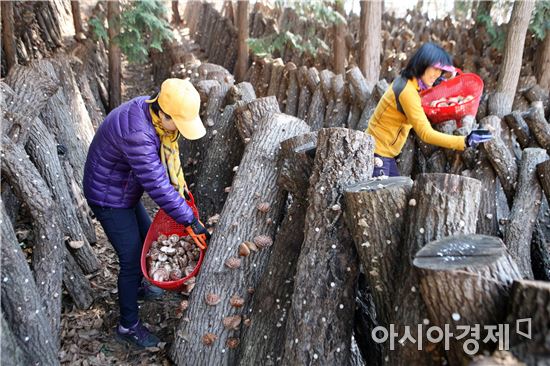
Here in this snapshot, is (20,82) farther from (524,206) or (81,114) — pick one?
(524,206)

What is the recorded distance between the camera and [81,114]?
5551mm

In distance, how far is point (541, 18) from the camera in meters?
7.79

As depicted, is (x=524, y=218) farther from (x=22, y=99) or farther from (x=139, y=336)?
(x=22, y=99)

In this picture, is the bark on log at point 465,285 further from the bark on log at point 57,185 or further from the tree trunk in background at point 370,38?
the tree trunk in background at point 370,38

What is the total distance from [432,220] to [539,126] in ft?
8.19

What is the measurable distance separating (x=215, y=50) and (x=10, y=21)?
5441 mm

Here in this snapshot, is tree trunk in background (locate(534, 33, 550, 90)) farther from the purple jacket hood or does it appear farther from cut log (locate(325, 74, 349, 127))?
the purple jacket hood

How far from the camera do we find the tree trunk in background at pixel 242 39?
9445 millimetres

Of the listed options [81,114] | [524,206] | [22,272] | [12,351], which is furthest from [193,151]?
[524,206]

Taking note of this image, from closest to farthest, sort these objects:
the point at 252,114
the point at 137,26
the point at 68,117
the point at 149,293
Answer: the point at 149,293 < the point at 252,114 < the point at 68,117 < the point at 137,26

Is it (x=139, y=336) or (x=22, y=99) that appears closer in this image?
(x=139, y=336)

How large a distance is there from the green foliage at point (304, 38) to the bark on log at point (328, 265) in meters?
5.53

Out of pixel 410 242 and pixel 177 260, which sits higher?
pixel 410 242

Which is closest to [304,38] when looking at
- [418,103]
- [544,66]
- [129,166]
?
[544,66]
